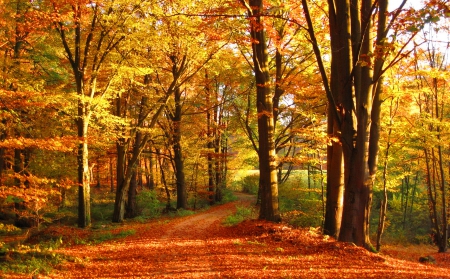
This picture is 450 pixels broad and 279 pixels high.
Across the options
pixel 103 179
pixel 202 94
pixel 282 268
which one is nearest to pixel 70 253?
pixel 282 268

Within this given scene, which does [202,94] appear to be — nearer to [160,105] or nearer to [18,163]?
[160,105]

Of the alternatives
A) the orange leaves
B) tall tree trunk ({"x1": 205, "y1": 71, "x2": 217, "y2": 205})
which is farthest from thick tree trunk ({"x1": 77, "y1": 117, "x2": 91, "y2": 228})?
tall tree trunk ({"x1": 205, "y1": 71, "x2": 217, "y2": 205})

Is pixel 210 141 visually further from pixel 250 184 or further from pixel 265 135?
pixel 250 184

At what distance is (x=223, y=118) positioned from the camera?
83.9ft

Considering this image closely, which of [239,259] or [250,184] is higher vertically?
[239,259]

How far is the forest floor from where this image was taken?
5891 millimetres

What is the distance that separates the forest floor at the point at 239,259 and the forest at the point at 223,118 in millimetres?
61

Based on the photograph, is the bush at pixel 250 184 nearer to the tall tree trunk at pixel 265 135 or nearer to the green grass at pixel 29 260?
the tall tree trunk at pixel 265 135

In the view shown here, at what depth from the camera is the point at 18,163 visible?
637 inches

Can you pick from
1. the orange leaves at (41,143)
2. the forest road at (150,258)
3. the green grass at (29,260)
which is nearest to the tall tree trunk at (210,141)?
the orange leaves at (41,143)

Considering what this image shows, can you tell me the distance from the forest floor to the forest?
0.06 meters

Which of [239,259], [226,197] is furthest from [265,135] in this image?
[226,197]

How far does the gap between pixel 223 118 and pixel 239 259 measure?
63.0 ft

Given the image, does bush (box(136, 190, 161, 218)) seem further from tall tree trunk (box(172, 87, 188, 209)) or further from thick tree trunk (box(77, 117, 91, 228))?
thick tree trunk (box(77, 117, 91, 228))
